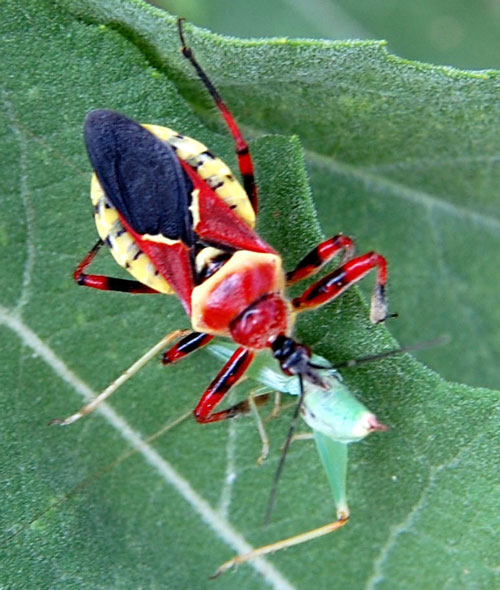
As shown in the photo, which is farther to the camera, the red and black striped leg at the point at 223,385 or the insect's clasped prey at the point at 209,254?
the red and black striped leg at the point at 223,385

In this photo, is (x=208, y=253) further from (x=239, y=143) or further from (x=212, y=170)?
(x=239, y=143)

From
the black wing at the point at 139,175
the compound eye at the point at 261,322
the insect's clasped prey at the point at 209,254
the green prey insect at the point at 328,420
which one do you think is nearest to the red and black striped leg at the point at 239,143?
the insect's clasped prey at the point at 209,254

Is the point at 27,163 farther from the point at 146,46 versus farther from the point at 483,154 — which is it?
the point at 483,154

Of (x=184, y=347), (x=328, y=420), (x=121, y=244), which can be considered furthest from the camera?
(x=184, y=347)

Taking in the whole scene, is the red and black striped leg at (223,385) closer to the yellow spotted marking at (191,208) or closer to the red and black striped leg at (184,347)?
the red and black striped leg at (184,347)

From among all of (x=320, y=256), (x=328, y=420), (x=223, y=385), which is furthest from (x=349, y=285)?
(x=223, y=385)

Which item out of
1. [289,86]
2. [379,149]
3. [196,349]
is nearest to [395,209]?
[379,149]

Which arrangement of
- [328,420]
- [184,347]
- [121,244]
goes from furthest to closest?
[184,347] < [121,244] < [328,420]
